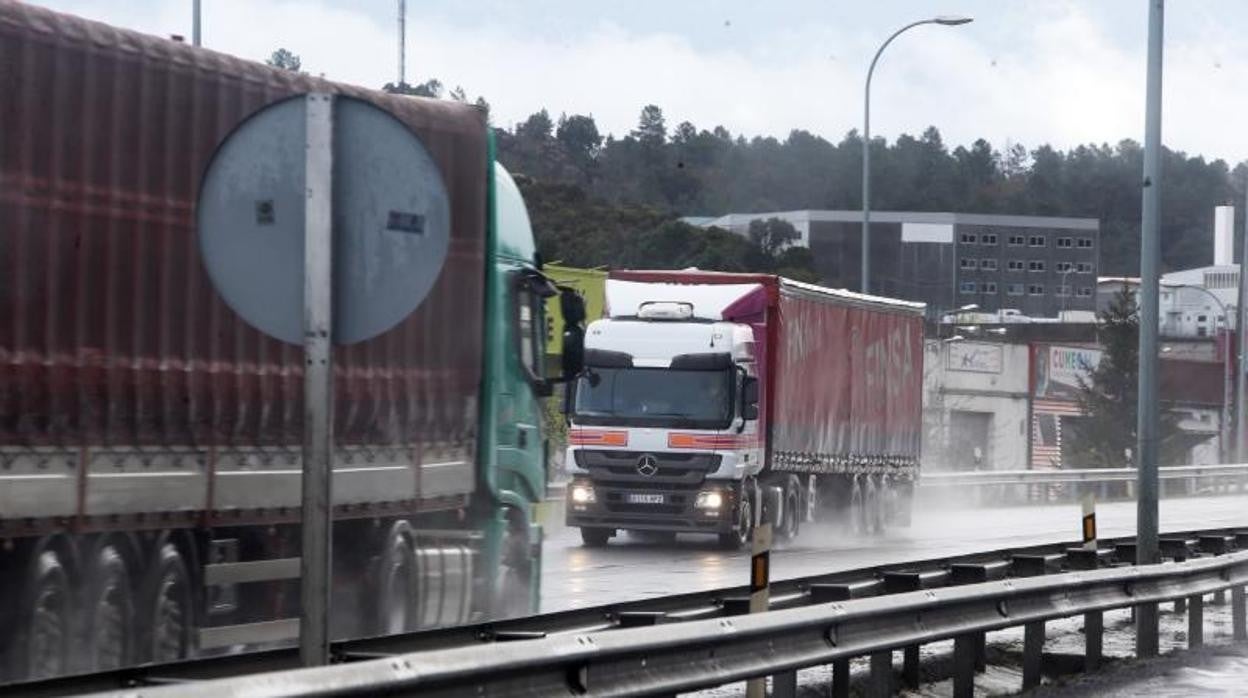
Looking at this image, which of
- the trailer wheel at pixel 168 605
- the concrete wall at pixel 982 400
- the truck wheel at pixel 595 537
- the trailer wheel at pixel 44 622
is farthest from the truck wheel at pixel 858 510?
the concrete wall at pixel 982 400

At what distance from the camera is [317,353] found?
23.5ft

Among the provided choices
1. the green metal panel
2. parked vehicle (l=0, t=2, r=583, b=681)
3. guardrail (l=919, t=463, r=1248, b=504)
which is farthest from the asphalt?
parked vehicle (l=0, t=2, r=583, b=681)

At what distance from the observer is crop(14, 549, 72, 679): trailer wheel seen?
11789 mm

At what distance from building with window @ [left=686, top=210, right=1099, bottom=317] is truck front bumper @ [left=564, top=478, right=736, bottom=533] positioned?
100196 millimetres

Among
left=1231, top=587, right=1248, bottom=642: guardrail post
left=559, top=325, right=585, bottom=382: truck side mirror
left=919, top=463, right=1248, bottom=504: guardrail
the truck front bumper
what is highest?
left=559, top=325, right=585, bottom=382: truck side mirror

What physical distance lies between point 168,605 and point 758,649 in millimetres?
3952

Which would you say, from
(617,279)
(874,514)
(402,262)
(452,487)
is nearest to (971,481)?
(874,514)

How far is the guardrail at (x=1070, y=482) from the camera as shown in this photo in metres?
Answer: 50.1

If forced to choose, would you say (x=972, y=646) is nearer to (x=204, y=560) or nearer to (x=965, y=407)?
(x=204, y=560)

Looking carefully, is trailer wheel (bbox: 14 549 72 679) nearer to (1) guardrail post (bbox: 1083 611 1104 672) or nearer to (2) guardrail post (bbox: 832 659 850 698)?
(2) guardrail post (bbox: 832 659 850 698)

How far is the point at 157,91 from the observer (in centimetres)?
1280

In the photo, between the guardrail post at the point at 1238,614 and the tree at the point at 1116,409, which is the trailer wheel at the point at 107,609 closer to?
the guardrail post at the point at 1238,614

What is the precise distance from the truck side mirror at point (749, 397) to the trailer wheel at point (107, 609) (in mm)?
18112

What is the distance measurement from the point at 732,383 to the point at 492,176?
14.5 meters
